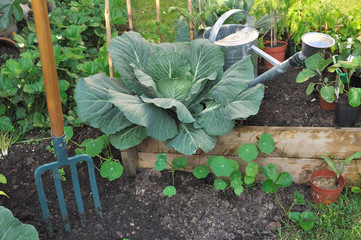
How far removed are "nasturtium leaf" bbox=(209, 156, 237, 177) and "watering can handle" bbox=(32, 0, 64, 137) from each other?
85 cm

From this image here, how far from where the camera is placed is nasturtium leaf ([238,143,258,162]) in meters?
2.18

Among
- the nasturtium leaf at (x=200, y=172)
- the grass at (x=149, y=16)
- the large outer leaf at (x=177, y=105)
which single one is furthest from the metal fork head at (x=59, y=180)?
the grass at (x=149, y=16)

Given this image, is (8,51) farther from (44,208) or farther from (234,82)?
(234,82)

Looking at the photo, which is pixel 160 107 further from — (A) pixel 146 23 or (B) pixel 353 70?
(A) pixel 146 23

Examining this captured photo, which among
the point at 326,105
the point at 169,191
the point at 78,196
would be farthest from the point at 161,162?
the point at 326,105

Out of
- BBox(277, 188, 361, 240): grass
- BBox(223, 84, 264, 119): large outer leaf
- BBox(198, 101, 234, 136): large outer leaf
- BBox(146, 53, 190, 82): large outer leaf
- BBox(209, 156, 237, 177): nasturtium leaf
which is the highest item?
BBox(146, 53, 190, 82): large outer leaf

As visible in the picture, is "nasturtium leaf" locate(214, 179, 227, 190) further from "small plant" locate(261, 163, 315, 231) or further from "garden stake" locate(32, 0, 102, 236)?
"garden stake" locate(32, 0, 102, 236)

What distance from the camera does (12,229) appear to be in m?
1.64

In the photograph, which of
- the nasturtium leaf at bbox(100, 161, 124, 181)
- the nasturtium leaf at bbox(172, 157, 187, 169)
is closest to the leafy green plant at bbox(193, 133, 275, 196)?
the nasturtium leaf at bbox(172, 157, 187, 169)

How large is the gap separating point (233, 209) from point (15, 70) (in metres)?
1.68

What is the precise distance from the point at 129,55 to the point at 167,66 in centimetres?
24

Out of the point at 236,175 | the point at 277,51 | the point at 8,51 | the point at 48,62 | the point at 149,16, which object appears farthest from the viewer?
the point at 149,16

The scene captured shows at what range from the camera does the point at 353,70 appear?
244cm

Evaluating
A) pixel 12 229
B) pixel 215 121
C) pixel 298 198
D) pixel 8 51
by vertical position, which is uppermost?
pixel 8 51
